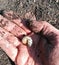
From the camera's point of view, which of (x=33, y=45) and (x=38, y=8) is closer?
(x=33, y=45)

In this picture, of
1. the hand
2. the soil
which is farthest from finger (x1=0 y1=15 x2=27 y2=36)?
the soil

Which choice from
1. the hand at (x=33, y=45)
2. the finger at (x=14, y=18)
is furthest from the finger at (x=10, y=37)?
the finger at (x=14, y=18)

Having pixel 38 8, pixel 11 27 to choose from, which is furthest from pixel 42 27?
pixel 38 8

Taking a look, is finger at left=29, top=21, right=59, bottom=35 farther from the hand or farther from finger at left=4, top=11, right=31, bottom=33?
finger at left=4, top=11, right=31, bottom=33

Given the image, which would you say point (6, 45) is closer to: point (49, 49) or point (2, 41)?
point (2, 41)

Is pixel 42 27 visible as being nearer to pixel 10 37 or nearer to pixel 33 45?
pixel 33 45

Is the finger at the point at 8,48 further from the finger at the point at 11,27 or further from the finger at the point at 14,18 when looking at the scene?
the finger at the point at 14,18
